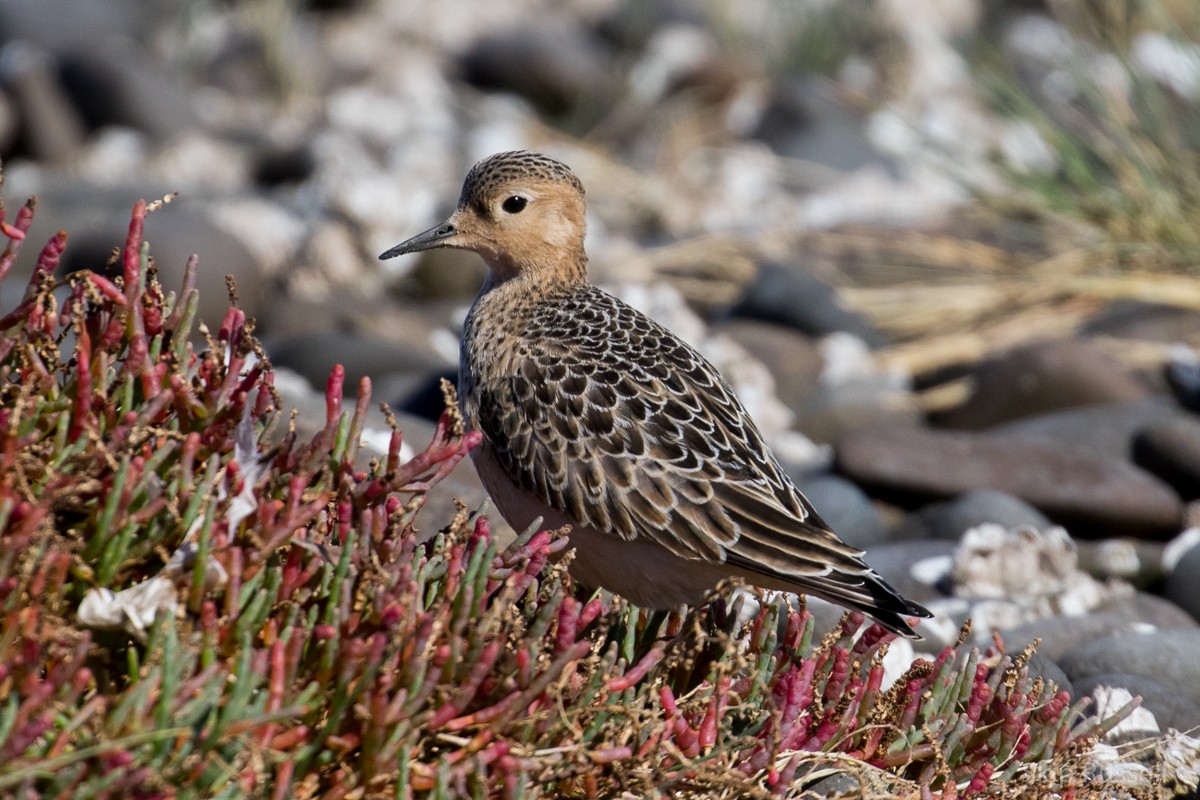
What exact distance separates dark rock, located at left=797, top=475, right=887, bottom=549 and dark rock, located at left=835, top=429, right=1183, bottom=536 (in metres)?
0.30

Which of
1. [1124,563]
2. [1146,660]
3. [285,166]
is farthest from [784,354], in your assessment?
[285,166]

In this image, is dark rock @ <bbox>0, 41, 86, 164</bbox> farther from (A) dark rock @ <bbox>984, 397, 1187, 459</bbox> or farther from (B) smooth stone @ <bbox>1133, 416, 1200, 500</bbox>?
(B) smooth stone @ <bbox>1133, 416, 1200, 500</bbox>

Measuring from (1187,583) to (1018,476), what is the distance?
1.06 meters

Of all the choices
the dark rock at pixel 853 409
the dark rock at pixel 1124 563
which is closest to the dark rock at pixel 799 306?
the dark rock at pixel 853 409

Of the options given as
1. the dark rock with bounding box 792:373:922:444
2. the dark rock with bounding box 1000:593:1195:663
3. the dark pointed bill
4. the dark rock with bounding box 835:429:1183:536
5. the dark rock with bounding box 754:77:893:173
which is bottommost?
the dark rock with bounding box 1000:593:1195:663

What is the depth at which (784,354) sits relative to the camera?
888cm

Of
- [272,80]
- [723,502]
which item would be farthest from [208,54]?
[723,502]

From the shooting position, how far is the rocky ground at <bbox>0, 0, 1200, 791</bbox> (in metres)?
6.60

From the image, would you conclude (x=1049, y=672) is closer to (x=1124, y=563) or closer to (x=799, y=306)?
(x=1124, y=563)

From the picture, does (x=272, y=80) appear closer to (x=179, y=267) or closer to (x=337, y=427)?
(x=179, y=267)

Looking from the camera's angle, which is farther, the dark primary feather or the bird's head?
the bird's head

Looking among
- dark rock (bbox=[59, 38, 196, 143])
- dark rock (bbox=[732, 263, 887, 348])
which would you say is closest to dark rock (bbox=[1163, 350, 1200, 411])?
dark rock (bbox=[732, 263, 887, 348])

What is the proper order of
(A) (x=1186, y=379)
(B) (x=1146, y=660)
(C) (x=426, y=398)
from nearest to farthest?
(B) (x=1146, y=660)
(C) (x=426, y=398)
(A) (x=1186, y=379)

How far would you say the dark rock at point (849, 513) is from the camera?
6.44 m
